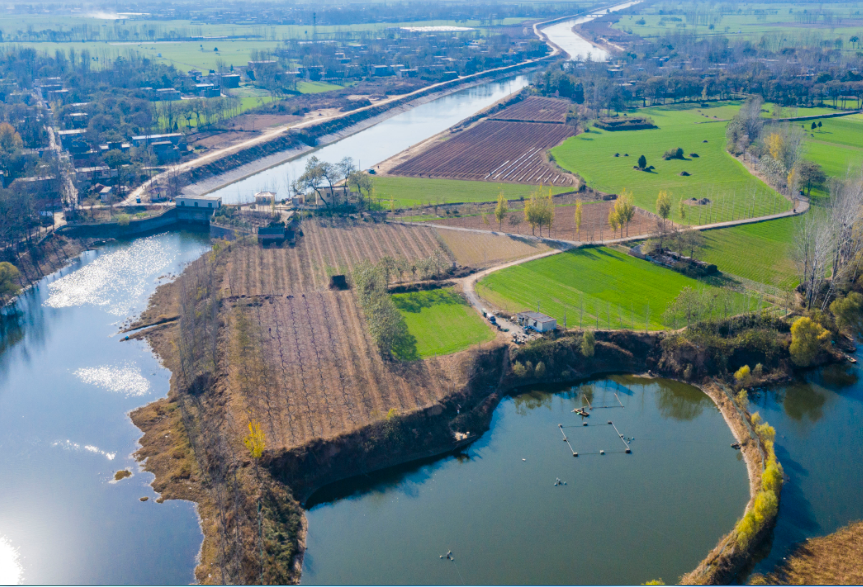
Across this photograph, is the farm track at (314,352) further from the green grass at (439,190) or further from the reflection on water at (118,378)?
the green grass at (439,190)

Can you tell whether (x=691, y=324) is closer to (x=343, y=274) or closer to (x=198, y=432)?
(x=343, y=274)

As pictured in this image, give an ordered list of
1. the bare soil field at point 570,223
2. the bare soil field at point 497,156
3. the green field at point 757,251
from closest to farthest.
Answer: the green field at point 757,251, the bare soil field at point 570,223, the bare soil field at point 497,156

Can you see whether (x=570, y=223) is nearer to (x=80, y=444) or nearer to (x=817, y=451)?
(x=817, y=451)

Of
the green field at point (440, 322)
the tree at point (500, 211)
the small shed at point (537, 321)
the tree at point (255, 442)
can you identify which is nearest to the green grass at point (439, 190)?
the tree at point (500, 211)

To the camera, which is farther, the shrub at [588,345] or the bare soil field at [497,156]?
the bare soil field at [497,156]

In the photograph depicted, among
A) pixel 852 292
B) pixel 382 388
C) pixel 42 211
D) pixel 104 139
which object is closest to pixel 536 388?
pixel 382 388

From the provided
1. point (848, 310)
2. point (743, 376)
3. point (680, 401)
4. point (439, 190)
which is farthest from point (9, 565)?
point (439, 190)

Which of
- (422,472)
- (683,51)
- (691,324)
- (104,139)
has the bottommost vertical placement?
(422,472)
